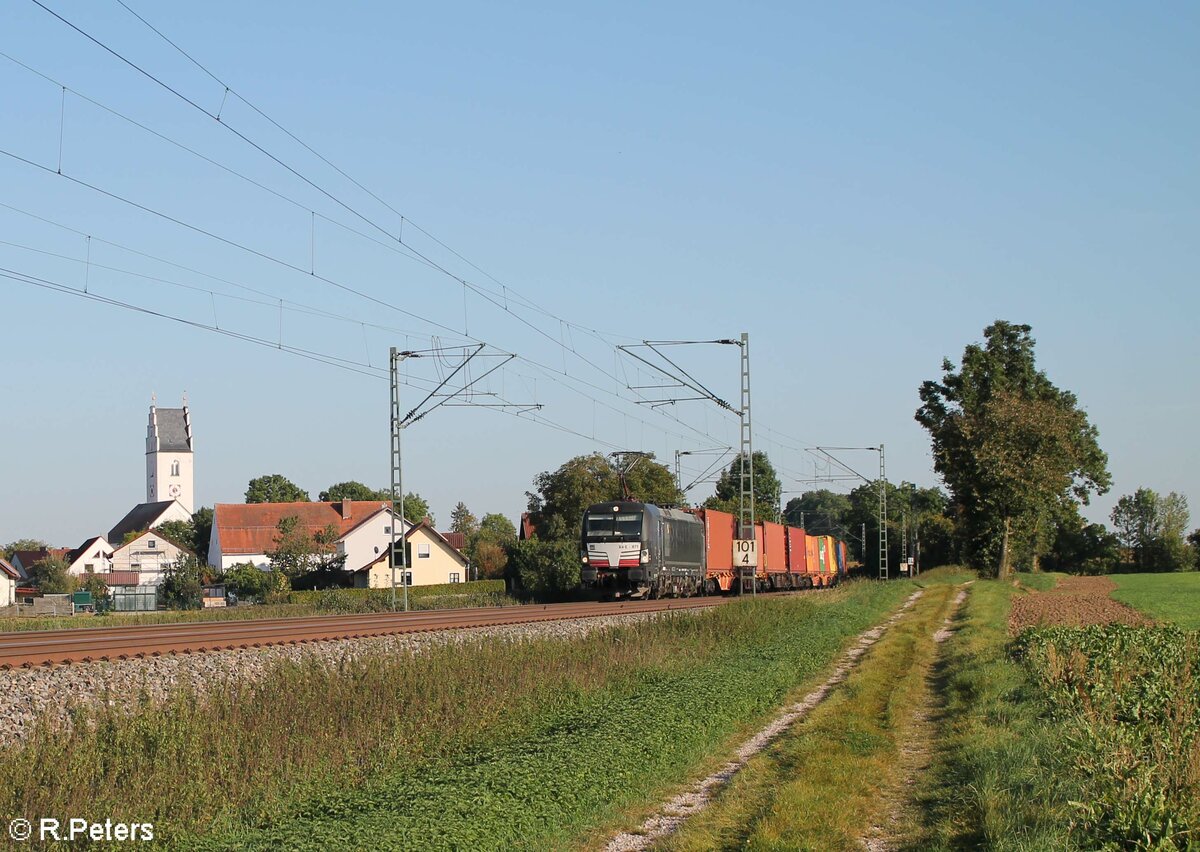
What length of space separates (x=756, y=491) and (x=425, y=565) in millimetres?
51005

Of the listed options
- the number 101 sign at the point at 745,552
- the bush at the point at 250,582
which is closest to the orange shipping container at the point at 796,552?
the number 101 sign at the point at 745,552

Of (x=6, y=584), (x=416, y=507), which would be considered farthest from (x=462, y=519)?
(x=6, y=584)

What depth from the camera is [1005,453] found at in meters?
67.8

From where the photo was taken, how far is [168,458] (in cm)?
17562

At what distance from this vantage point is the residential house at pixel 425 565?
87.6m

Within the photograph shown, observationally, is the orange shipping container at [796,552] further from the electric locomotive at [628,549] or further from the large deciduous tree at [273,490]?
the large deciduous tree at [273,490]

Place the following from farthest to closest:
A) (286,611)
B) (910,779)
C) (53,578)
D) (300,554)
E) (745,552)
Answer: (53,578) < (300,554) < (745,552) < (286,611) < (910,779)

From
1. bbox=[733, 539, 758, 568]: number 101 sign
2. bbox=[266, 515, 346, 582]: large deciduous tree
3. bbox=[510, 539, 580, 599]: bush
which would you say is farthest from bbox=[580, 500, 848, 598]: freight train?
bbox=[266, 515, 346, 582]: large deciduous tree

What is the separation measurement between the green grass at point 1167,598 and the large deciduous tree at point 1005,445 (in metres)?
6.71

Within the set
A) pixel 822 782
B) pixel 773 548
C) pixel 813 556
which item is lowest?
pixel 822 782

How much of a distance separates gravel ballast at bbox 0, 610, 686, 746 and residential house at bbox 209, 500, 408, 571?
3327 inches

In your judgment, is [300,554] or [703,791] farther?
[300,554]

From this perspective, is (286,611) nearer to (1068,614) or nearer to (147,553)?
(1068,614)

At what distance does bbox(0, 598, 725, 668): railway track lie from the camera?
1708cm
